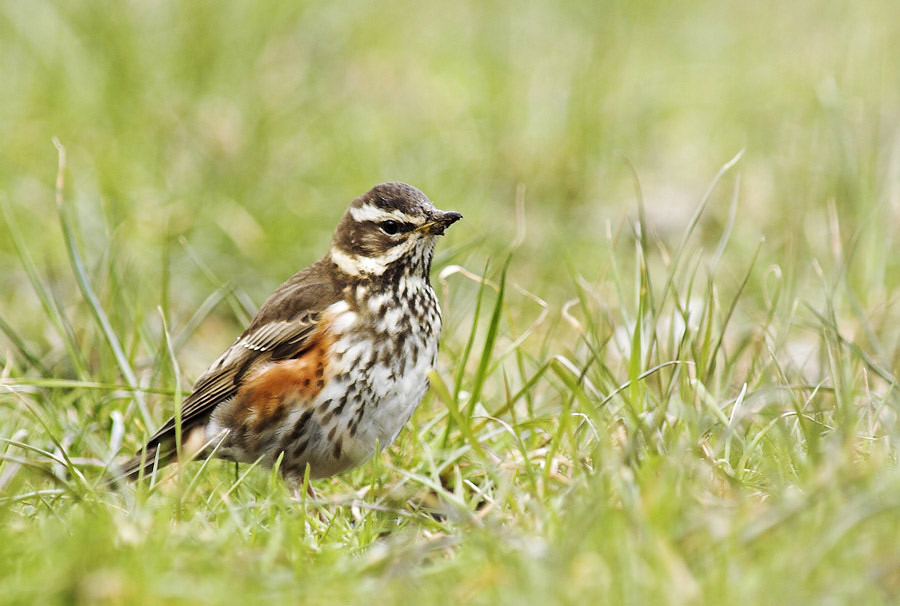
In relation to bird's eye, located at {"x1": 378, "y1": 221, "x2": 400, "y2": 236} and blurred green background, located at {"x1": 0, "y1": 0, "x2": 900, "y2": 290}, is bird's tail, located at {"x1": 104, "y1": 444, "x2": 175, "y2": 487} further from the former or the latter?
blurred green background, located at {"x1": 0, "y1": 0, "x2": 900, "y2": 290}

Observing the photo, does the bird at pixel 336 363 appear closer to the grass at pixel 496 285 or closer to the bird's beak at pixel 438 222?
the bird's beak at pixel 438 222

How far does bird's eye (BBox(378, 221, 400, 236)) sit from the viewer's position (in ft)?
19.5

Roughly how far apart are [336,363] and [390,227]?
31.6 inches

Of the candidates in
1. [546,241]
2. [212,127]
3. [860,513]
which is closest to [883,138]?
[546,241]

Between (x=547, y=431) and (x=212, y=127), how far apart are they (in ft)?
17.0

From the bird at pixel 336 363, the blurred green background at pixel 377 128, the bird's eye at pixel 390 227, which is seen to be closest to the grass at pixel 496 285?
the blurred green background at pixel 377 128

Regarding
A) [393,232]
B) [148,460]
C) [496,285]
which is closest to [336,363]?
[393,232]

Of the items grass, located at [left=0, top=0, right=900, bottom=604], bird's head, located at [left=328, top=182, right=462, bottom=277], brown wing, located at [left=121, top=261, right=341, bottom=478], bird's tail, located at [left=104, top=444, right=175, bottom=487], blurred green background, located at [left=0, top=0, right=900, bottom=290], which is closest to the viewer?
grass, located at [left=0, top=0, right=900, bottom=604]

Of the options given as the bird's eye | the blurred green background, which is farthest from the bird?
the blurred green background

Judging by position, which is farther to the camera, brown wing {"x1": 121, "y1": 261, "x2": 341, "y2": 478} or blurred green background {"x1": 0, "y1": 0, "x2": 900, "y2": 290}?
blurred green background {"x1": 0, "y1": 0, "x2": 900, "y2": 290}

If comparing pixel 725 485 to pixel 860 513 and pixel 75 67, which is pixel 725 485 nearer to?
pixel 860 513

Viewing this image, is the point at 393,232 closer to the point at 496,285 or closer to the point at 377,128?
the point at 496,285

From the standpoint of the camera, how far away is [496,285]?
7.71m

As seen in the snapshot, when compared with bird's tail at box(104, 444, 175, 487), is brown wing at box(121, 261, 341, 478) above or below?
above
